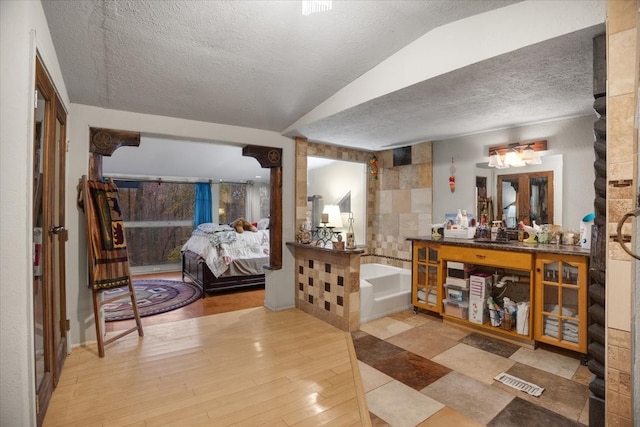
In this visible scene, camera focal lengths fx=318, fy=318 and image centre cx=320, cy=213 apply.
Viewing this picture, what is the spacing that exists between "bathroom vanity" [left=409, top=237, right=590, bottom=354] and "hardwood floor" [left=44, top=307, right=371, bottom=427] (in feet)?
3.75

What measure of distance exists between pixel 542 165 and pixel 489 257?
1131 millimetres

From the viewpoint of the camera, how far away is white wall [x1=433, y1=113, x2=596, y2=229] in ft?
9.53

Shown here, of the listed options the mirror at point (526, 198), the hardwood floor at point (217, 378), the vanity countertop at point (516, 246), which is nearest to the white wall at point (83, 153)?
the hardwood floor at point (217, 378)

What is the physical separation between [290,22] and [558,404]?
290 cm

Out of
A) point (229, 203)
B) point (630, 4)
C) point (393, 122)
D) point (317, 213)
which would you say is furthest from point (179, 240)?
point (630, 4)

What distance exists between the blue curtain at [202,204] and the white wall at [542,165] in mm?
5153

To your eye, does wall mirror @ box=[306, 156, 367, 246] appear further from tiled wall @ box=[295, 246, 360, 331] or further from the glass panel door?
the glass panel door

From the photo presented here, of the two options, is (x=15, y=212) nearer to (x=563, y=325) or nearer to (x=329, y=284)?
(x=329, y=284)

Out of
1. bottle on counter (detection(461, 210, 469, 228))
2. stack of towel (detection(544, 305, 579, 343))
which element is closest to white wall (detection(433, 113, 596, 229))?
bottle on counter (detection(461, 210, 469, 228))

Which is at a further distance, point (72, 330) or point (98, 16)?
point (72, 330)

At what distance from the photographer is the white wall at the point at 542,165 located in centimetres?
290

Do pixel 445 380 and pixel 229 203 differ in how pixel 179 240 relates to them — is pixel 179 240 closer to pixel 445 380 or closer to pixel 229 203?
pixel 229 203

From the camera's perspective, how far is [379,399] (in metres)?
2.02

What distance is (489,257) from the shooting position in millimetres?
2914
